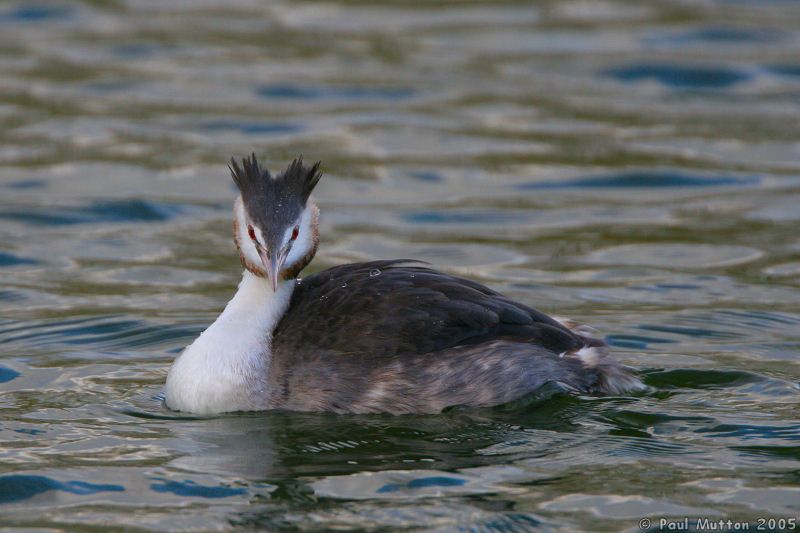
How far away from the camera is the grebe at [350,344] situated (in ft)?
26.7

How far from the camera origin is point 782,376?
344 inches

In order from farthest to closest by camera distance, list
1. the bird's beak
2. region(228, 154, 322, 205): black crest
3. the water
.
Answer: region(228, 154, 322, 205): black crest → the bird's beak → the water

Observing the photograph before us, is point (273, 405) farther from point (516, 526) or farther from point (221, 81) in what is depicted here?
point (221, 81)

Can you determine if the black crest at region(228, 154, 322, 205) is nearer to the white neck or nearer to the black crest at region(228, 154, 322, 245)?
the black crest at region(228, 154, 322, 245)

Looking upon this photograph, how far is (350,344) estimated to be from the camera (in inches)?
323

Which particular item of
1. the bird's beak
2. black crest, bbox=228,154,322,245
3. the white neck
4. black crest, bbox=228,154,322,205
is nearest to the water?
the white neck

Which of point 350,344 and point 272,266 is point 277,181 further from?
point 350,344

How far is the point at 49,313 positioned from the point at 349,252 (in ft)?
8.87

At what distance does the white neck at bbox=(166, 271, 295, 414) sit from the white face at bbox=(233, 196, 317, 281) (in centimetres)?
26

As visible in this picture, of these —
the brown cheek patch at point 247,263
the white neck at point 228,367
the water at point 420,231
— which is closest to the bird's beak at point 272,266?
the brown cheek patch at point 247,263

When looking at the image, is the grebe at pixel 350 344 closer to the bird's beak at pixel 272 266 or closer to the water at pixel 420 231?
the bird's beak at pixel 272 266

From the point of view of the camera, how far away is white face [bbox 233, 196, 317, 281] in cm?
820

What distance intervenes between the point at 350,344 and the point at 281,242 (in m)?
0.67

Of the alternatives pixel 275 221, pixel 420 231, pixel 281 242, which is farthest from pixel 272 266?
pixel 420 231
